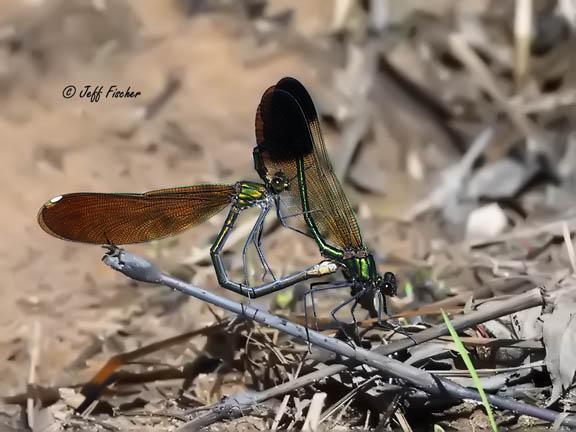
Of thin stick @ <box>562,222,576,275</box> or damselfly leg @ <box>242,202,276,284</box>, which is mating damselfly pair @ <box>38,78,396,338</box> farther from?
thin stick @ <box>562,222,576,275</box>

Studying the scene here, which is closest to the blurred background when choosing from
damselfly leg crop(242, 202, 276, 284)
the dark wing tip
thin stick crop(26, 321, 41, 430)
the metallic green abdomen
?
thin stick crop(26, 321, 41, 430)

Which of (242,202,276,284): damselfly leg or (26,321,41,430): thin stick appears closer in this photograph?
(242,202,276,284): damselfly leg

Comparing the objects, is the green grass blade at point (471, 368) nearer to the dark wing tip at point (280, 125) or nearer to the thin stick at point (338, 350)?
the thin stick at point (338, 350)

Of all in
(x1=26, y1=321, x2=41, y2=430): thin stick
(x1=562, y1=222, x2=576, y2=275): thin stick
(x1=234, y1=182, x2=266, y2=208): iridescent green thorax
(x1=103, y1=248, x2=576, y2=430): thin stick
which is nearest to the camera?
(x1=103, y1=248, x2=576, y2=430): thin stick

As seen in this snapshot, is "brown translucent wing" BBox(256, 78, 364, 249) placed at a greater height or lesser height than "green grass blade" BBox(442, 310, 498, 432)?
greater

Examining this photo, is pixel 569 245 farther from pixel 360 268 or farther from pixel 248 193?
pixel 248 193

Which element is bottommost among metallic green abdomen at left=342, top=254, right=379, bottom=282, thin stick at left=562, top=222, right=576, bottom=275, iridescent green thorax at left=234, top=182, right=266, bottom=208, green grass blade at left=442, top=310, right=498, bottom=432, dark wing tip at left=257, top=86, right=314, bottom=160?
green grass blade at left=442, top=310, right=498, bottom=432

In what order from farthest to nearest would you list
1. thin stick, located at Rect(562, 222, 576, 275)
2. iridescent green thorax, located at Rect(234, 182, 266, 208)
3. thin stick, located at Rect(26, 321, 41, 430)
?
thin stick, located at Rect(562, 222, 576, 275) → thin stick, located at Rect(26, 321, 41, 430) → iridescent green thorax, located at Rect(234, 182, 266, 208)

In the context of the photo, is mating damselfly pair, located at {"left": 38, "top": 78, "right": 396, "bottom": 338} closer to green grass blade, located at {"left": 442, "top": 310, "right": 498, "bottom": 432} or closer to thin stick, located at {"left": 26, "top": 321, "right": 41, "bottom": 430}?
green grass blade, located at {"left": 442, "top": 310, "right": 498, "bottom": 432}
